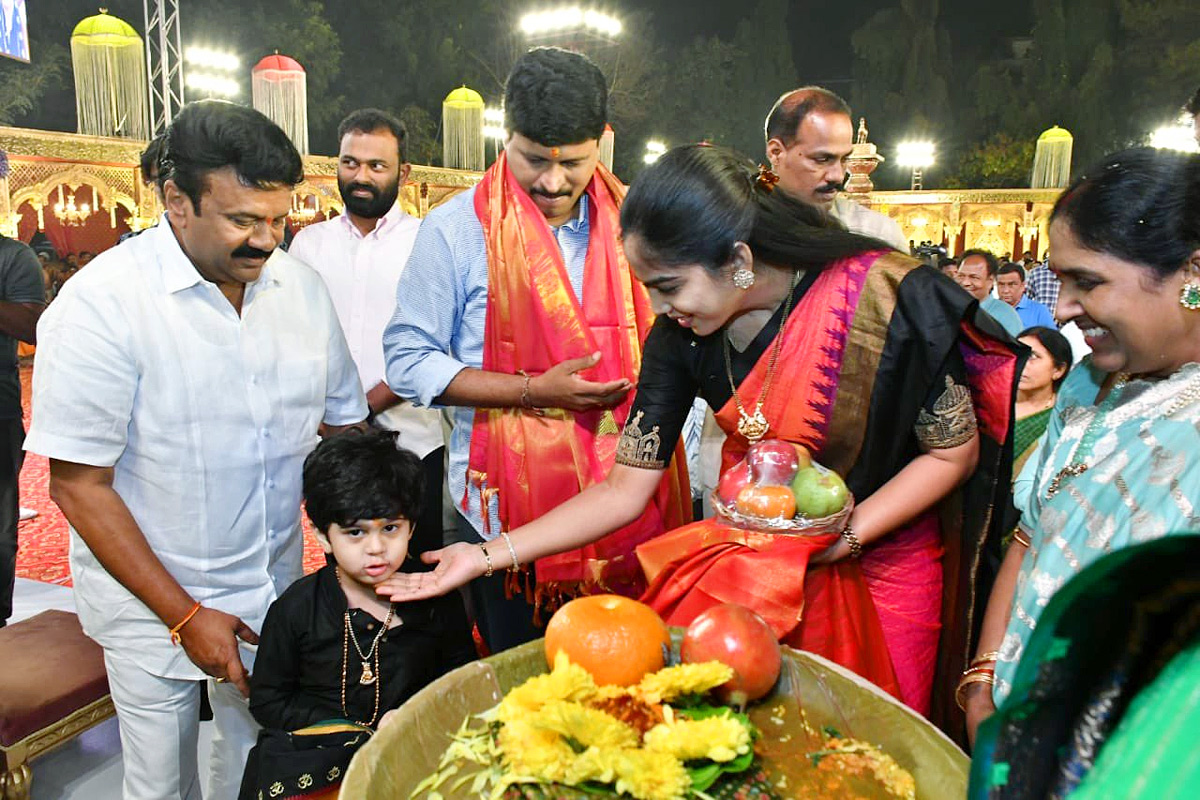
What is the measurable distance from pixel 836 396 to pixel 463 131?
16.2 meters

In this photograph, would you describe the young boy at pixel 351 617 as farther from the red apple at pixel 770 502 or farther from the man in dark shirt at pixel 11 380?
the man in dark shirt at pixel 11 380

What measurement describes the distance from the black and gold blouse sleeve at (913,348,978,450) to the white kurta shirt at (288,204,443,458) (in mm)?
1922

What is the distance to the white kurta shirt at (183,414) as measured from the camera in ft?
5.02

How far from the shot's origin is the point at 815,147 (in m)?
3.25

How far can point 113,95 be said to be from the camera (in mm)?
10422

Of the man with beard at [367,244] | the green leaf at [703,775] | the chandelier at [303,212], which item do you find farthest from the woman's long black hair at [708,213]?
the chandelier at [303,212]

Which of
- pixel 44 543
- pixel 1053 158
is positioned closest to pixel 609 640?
pixel 44 543

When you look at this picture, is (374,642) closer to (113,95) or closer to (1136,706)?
(1136,706)

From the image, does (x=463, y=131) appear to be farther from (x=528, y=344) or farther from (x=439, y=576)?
(x=439, y=576)

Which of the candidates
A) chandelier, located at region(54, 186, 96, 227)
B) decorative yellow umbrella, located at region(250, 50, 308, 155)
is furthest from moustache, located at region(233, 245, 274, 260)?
decorative yellow umbrella, located at region(250, 50, 308, 155)

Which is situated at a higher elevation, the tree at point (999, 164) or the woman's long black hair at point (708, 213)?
the tree at point (999, 164)

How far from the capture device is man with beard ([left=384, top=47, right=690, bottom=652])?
7.00ft

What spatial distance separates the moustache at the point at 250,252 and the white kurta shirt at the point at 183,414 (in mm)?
95

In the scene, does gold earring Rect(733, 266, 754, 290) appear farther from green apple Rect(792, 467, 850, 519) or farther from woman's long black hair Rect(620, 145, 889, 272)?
green apple Rect(792, 467, 850, 519)
